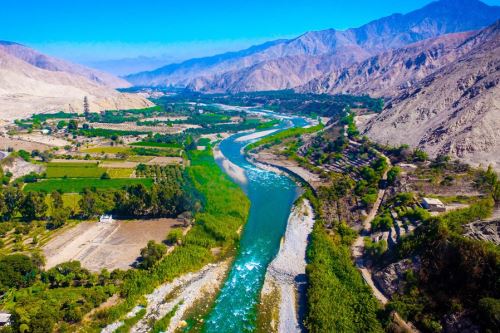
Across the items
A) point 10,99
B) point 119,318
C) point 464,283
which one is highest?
point 10,99

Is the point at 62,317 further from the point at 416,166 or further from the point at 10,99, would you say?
the point at 10,99

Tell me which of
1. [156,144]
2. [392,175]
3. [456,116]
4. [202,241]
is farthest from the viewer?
[156,144]

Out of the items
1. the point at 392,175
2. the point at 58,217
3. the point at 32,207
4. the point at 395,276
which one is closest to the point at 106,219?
the point at 58,217

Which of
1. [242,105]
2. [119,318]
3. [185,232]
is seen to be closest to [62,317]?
[119,318]

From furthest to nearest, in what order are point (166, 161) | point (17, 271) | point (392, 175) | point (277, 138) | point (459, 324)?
point (277, 138) < point (166, 161) < point (392, 175) < point (17, 271) < point (459, 324)

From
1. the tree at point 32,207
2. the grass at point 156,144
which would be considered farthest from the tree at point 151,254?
the grass at point 156,144

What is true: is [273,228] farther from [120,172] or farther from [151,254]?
[120,172]

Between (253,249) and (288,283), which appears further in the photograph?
(253,249)
